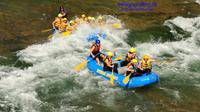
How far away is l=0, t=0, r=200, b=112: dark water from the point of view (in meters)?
12.1

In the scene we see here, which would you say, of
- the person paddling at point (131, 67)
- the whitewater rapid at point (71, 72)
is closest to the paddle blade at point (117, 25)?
the whitewater rapid at point (71, 72)

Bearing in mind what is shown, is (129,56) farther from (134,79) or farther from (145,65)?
(134,79)

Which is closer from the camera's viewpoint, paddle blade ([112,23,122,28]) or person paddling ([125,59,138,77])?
person paddling ([125,59,138,77])

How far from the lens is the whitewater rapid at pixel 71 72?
12219 millimetres

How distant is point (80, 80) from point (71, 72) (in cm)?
80

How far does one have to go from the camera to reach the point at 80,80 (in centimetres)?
1377

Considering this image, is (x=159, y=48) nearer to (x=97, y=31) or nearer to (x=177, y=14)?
(x=97, y=31)

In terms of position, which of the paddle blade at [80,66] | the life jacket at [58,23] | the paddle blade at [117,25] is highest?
the life jacket at [58,23]

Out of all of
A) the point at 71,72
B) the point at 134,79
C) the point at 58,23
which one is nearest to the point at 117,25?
the point at 58,23

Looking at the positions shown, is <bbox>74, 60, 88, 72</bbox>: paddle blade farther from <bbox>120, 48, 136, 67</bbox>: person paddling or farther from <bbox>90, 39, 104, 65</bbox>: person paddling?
<bbox>120, 48, 136, 67</bbox>: person paddling

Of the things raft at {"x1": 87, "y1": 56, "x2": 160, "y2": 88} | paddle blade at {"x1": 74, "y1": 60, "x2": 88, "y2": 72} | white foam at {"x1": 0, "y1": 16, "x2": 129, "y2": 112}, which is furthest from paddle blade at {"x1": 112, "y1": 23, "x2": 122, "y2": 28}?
raft at {"x1": 87, "y1": 56, "x2": 160, "y2": 88}

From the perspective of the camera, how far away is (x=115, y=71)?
46.1ft

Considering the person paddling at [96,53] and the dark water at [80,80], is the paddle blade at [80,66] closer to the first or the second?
the dark water at [80,80]

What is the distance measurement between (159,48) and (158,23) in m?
3.66
